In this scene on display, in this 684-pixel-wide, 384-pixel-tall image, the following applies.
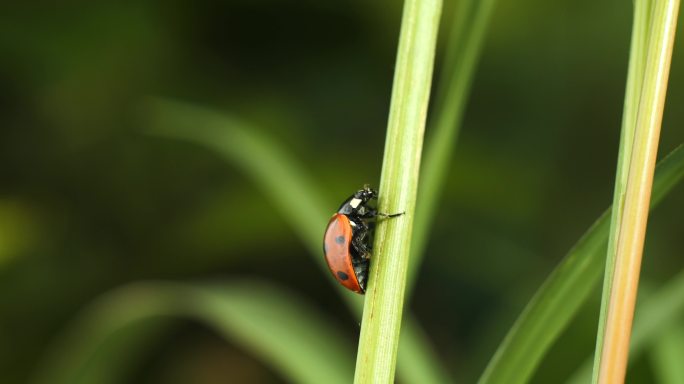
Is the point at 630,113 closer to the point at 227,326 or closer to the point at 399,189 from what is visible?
the point at 399,189

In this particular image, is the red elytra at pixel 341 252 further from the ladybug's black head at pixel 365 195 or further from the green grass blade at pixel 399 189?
the green grass blade at pixel 399 189

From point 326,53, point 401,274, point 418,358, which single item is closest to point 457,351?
point 326,53

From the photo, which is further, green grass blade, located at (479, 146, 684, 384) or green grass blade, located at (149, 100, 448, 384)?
green grass blade, located at (149, 100, 448, 384)

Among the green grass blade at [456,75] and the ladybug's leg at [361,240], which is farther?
the ladybug's leg at [361,240]

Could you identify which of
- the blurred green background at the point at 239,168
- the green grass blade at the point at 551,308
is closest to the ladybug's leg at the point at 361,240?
the green grass blade at the point at 551,308

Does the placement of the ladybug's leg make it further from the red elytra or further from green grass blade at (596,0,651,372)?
green grass blade at (596,0,651,372)

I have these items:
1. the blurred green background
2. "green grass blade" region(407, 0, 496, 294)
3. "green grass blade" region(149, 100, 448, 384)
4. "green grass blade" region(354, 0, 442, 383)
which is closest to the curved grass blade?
"green grass blade" region(149, 100, 448, 384)
